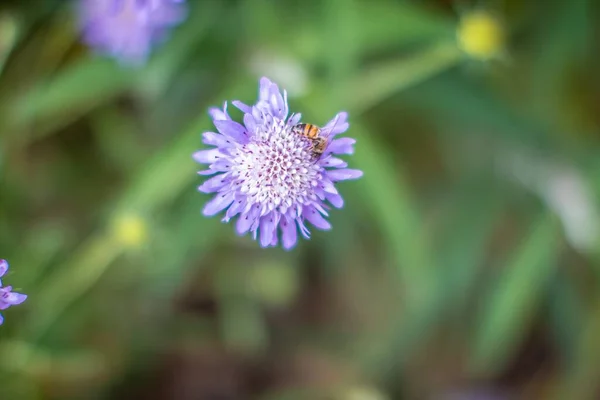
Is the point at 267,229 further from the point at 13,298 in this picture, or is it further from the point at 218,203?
the point at 13,298

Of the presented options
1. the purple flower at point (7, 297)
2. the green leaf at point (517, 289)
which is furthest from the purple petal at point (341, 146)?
the green leaf at point (517, 289)

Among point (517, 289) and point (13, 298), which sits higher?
point (517, 289)

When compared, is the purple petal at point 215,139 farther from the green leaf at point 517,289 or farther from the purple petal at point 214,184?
the green leaf at point 517,289

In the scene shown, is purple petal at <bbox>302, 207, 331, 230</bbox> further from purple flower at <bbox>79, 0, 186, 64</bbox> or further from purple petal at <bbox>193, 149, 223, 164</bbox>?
purple flower at <bbox>79, 0, 186, 64</bbox>

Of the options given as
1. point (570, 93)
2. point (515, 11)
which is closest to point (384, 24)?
point (515, 11)

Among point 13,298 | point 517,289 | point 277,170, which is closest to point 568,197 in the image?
point 517,289
